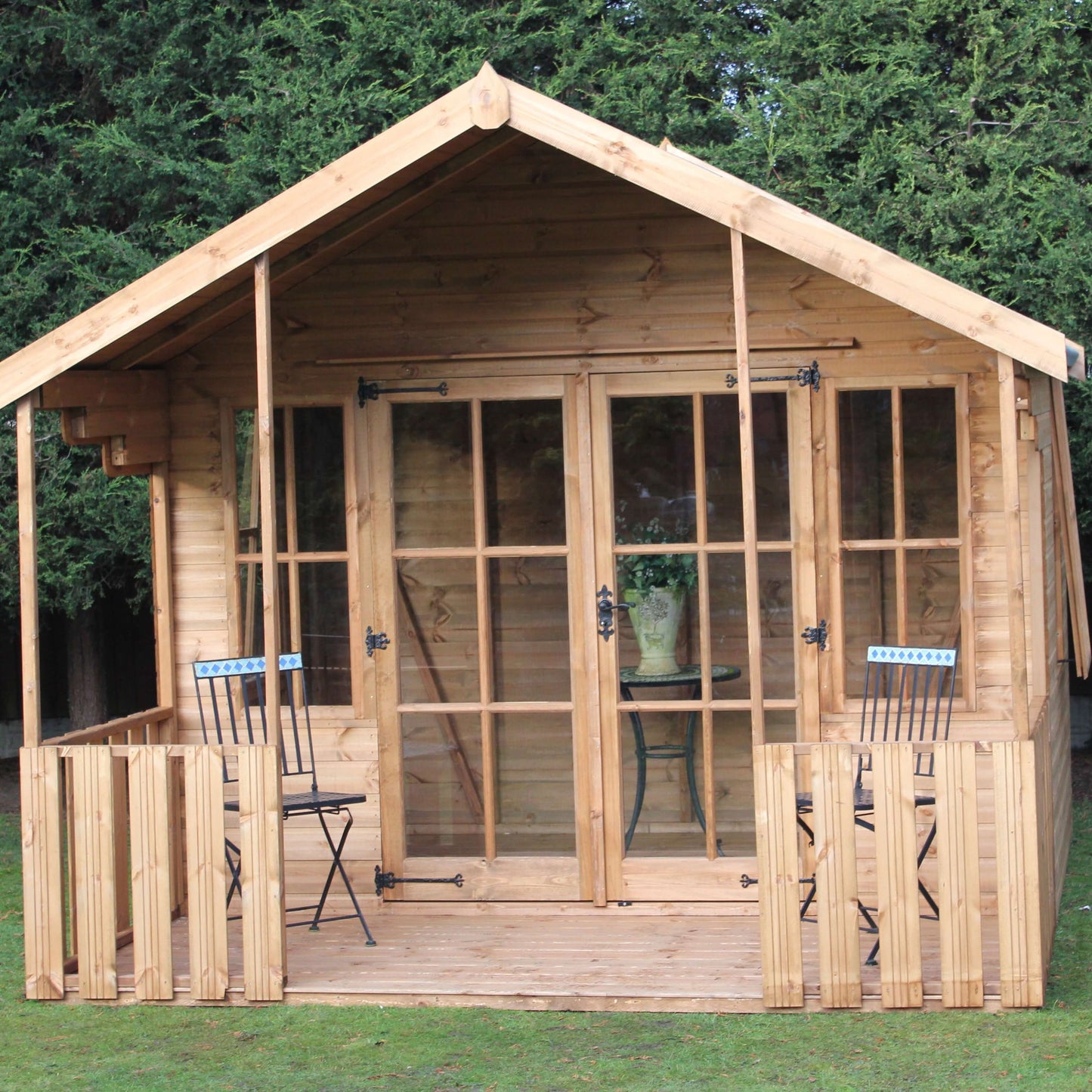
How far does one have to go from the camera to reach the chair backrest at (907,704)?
6000 mm

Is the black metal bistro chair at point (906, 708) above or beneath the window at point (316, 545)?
beneath

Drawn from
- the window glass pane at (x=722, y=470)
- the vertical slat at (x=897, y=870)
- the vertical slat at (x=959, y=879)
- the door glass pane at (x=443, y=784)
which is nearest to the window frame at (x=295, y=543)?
the door glass pane at (x=443, y=784)

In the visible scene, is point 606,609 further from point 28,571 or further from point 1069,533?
point 1069,533

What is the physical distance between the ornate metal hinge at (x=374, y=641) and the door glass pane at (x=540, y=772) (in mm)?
542

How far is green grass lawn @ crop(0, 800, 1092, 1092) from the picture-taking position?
441 centimetres

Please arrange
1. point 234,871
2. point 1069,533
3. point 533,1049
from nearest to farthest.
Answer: point 533,1049 < point 234,871 < point 1069,533

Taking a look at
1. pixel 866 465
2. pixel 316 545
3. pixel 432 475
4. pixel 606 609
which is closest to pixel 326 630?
pixel 316 545

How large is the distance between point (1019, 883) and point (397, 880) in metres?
2.52

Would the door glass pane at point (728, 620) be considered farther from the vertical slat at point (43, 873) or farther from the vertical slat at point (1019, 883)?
the vertical slat at point (43, 873)

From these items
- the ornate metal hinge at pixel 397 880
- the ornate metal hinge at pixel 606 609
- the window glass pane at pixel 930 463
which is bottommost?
the ornate metal hinge at pixel 397 880

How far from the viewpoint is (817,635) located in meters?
6.13

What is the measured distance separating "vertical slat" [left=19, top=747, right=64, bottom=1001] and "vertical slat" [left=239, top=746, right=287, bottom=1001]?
26.6 inches

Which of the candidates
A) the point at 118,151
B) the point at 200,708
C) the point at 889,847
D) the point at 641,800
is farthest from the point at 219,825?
the point at 118,151

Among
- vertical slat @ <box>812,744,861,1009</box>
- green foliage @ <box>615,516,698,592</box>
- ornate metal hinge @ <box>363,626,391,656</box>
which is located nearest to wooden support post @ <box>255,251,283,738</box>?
ornate metal hinge @ <box>363,626,391,656</box>
